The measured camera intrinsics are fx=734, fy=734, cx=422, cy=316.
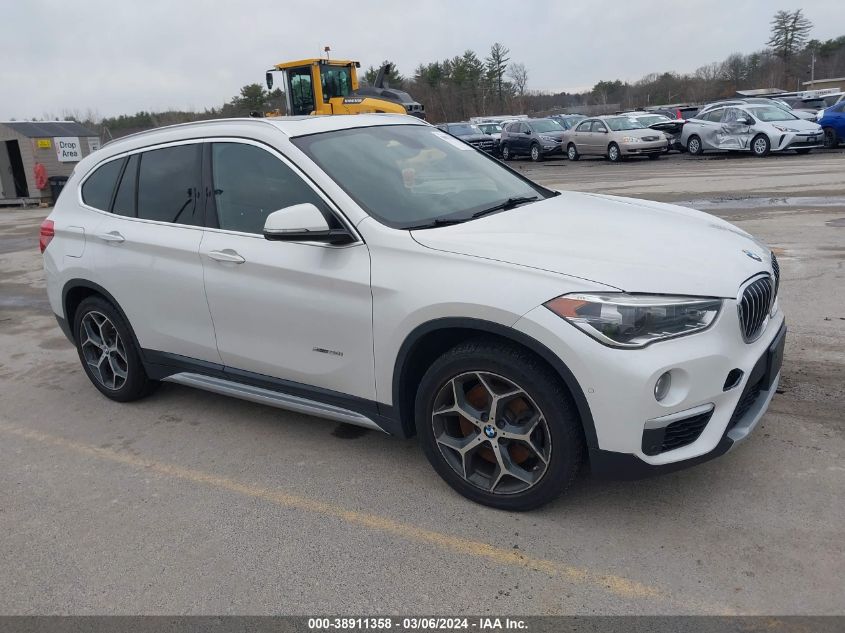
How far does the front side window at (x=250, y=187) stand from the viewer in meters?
4.01

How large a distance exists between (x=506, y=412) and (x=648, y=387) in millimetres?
700

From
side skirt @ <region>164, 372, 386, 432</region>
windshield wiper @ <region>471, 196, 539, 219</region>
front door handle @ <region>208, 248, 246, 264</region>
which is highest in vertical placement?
windshield wiper @ <region>471, 196, 539, 219</region>

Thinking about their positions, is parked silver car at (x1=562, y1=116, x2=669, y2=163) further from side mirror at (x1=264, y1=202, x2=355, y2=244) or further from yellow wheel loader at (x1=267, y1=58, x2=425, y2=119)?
side mirror at (x1=264, y1=202, x2=355, y2=244)

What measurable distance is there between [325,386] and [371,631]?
4.72ft

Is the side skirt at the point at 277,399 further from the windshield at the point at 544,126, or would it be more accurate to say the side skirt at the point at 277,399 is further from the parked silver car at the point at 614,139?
the windshield at the point at 544,126

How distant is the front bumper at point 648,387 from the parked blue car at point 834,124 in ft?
75.1

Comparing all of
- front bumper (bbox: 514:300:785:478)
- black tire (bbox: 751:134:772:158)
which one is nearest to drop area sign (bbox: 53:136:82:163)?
black tire (bbox: 751:134:772:158)

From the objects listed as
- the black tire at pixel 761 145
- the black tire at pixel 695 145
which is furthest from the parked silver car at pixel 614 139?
the black tire at pixel 761 145

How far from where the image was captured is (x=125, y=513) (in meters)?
3.77

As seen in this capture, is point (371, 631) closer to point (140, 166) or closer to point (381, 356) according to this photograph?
point (381, 356)

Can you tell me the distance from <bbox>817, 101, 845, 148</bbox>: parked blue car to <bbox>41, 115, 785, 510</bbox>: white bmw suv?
21.6 meters

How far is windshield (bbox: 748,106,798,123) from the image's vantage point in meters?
22.2

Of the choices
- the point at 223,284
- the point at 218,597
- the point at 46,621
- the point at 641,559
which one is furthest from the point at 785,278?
the point at 46,621

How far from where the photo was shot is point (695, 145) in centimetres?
2472
